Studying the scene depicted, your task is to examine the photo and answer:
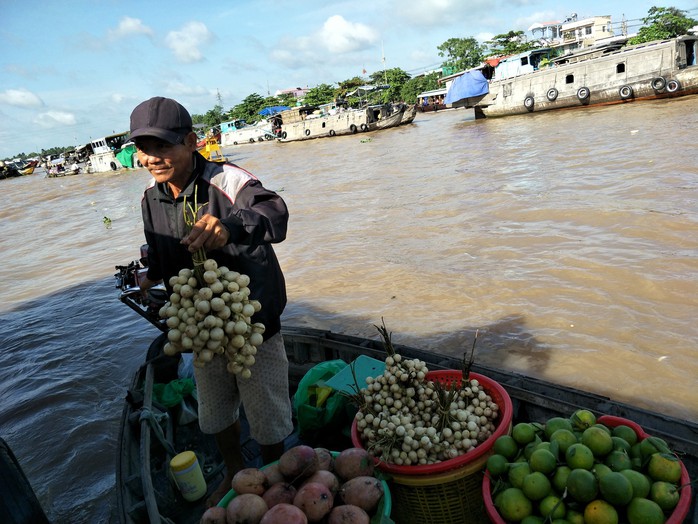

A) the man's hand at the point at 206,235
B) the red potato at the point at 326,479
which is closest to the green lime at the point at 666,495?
the red potato at the point at 326,479

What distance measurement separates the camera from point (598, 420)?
7.40 feet

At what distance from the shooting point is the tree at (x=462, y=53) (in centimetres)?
5983

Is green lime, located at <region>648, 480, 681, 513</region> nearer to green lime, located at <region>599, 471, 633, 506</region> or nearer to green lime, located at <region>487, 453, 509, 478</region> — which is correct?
green lime, located at <region>599, 471, 633, 506</region>

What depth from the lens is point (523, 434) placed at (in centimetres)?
215

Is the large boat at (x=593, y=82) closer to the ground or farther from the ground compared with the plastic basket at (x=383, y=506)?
farther from the ground

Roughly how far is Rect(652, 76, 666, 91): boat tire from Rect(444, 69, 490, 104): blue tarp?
921cm

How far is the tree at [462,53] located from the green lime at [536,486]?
209ft

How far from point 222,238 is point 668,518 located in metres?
1.97

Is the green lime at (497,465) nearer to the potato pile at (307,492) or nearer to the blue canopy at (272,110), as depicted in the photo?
the potato pile at (307,492)

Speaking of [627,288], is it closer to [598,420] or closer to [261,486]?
[598,420]

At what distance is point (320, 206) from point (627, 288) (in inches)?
342

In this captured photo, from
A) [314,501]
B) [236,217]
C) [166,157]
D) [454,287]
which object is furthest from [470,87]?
[314,501]

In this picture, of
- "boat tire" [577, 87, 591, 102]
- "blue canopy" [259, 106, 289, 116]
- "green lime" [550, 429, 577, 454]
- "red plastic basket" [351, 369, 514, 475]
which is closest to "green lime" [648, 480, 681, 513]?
"green lime" [550, 429, 577, 454]

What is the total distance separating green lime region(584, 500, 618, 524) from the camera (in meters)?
1.70
